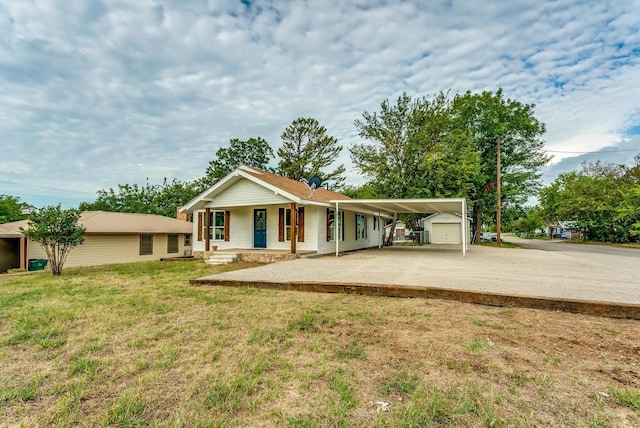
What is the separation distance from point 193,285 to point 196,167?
25.7 meters

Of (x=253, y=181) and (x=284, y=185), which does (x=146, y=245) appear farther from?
(x=284, y=185)

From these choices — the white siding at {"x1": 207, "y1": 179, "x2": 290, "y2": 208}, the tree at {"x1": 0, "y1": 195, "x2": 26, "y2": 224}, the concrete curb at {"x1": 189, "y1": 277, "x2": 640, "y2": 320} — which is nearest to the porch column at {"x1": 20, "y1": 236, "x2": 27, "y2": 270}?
the white siding at {"x1": 207, "y1": 179, "x2": 290, "y2": 208}

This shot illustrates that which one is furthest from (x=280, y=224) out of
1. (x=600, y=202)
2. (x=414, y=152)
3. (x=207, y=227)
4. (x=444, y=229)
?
(x=600, y=202)

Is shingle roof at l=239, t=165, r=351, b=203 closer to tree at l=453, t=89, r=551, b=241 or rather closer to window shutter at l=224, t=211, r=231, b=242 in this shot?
window shutter at l=224, t=211, r=231, b=242

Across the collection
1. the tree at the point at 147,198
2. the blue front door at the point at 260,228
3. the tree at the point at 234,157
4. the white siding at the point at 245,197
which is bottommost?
the blue front door at the point at 260,228

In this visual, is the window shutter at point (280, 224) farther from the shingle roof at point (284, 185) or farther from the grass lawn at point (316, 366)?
the grass lawn at point (316, 366)

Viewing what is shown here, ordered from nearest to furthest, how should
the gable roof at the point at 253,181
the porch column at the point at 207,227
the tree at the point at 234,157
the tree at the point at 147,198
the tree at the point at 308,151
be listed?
1. the gable roof at the point at 253,181
2. the porch column at the point at 207,227
3. the tree at the point at 308,151
4. the tree at the point at 234,157
5. the tree at the point at 147,198

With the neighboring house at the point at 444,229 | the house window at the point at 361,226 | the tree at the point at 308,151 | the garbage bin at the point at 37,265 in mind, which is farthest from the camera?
the tree at the point at 308,151

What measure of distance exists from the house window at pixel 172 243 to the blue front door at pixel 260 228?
10.9 metres

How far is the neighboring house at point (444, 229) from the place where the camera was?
27.1 metres

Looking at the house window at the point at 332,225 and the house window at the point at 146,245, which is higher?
the house window at the point at 332,225

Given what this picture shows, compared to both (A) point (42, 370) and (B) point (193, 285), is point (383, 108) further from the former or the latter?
(A) point (42, 370)

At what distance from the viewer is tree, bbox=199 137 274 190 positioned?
1235 inches

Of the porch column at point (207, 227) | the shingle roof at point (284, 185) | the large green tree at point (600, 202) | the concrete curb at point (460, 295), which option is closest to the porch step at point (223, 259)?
the porch column at point (207, 227)
